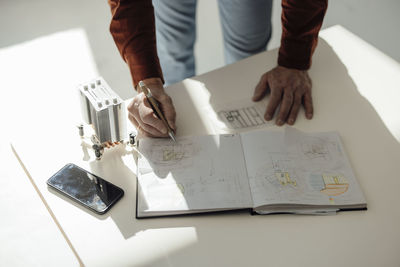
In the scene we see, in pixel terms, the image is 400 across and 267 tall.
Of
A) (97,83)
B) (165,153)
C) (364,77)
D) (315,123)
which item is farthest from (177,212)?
(364,77)

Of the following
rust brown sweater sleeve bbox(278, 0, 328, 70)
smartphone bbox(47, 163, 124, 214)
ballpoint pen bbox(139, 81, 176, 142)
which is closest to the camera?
smartphone bbox(47, 163, 124, 214)

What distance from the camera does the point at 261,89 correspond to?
1.43m

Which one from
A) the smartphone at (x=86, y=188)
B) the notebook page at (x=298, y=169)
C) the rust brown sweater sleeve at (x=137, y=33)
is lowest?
the notebook page at (x=298, y=169)

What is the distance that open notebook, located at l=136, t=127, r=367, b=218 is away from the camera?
3.46 ft

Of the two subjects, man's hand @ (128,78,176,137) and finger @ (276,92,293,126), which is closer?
man's hand @ (128,78,176,137)

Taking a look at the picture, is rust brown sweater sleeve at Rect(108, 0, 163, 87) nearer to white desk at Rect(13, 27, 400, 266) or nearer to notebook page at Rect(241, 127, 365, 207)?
white desk at Rect(13, 27, 400, 266)

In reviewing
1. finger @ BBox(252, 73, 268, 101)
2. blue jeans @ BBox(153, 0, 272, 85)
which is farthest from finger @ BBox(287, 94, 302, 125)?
blue jeans @ BBox(153, 0, 272, 85)

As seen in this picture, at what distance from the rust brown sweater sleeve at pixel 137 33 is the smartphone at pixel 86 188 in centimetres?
42

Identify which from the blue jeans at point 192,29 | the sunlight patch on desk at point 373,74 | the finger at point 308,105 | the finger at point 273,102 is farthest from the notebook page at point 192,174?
the blue jeans at point 192,29

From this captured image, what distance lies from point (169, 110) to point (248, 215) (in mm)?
430

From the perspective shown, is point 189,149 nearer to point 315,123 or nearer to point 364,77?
point 315,123

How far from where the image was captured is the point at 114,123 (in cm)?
117

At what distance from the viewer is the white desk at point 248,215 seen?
0.96 metres

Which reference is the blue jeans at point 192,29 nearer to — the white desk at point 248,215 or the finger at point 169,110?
the white desk at point 248,215
